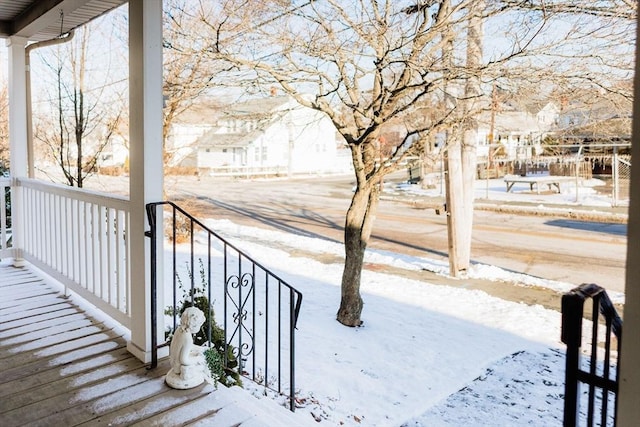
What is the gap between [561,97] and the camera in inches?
249

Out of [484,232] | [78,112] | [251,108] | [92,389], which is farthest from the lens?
[484,232]

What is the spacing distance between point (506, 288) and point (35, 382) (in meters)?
6.27

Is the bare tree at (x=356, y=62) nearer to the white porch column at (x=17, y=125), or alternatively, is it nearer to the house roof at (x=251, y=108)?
the house roof at (x=251, y=108)

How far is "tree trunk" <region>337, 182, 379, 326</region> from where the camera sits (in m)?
6.05

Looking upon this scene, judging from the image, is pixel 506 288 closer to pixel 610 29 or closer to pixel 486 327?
pixel 486 327

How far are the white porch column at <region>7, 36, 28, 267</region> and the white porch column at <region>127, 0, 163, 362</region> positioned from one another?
237 cm

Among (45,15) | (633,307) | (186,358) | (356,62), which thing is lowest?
(186,358)

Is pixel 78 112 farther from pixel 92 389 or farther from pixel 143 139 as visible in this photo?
pixel 92 389

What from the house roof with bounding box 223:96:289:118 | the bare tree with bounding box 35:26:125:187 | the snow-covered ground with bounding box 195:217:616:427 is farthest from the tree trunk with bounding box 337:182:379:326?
the bare tree with bounding box 35:26:125:187

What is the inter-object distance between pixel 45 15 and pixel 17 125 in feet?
3.98

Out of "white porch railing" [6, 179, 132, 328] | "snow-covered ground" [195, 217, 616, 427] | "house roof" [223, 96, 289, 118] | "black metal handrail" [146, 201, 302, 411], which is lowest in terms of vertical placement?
"snow-covered ground" [195, 217, 616, 427]

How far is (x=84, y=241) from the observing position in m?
3.42

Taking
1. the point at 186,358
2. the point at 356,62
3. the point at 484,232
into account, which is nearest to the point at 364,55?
the point at 356,62

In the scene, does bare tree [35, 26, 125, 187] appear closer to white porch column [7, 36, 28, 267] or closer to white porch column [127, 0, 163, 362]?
white porch column [7, 36, 28, 267]
